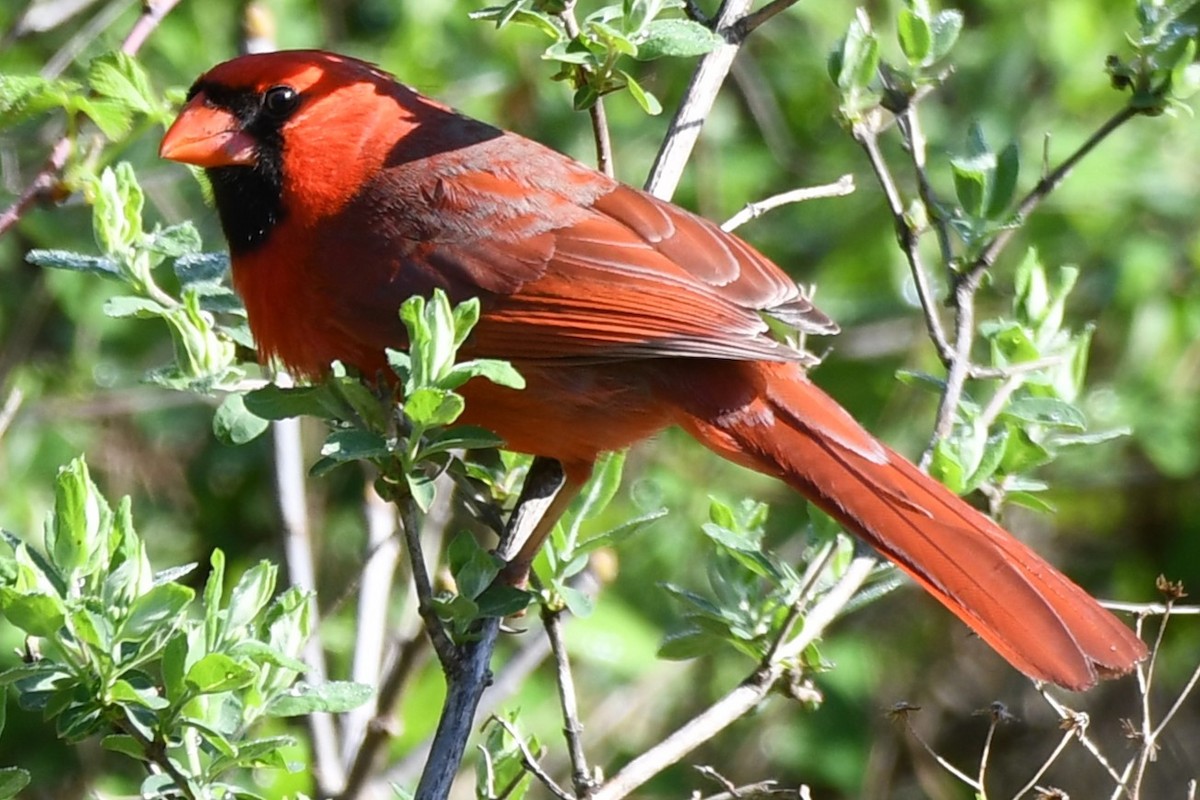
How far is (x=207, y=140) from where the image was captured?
116 inches

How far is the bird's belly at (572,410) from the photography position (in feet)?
9.06

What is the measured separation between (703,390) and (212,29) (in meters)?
2.35

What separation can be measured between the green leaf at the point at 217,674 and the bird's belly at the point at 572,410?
2.91 feet

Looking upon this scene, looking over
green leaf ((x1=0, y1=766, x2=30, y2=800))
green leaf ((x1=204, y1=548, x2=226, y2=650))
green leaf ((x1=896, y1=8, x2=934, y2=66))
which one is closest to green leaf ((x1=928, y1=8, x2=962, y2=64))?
green leaf ((x1=896, y1=8, x2=934, y2=66))

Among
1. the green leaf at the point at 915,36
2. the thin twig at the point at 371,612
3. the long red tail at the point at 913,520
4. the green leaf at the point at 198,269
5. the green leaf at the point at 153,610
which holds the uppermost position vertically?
the green leaf at the point at 915,36

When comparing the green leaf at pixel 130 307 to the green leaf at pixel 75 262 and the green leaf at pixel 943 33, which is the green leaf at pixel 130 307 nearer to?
the green leaf at pixel 75 262

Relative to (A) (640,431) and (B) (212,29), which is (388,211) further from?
(B) (212,29)

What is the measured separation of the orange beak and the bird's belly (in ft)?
2.06

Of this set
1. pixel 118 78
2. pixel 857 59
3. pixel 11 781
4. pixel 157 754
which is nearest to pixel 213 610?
pixel 157 754

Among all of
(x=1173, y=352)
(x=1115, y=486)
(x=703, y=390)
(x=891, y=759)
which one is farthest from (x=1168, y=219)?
(x=703, y=390)

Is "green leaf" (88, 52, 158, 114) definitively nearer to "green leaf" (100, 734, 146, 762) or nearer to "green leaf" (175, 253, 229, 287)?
"green leaf" (175, 253, 229, 287)

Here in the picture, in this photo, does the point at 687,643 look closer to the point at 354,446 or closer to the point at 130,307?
the point at 354,446

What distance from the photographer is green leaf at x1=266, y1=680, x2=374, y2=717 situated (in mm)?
1979

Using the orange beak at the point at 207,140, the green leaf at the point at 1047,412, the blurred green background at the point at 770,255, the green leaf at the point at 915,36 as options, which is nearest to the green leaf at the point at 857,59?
the green leaf at the point at 915,36
